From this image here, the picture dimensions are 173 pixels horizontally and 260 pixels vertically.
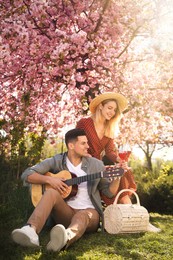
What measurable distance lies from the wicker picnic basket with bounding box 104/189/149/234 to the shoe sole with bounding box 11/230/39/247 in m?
1.42

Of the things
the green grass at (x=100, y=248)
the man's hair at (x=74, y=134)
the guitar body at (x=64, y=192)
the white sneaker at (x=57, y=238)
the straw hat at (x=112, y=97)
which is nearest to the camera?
the green grass at (x=100, y=248)

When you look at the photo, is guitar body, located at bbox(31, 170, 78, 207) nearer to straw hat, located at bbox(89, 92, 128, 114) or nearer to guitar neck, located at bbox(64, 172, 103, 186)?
guitar neck, located at bbox(64, 172, 103, 186)

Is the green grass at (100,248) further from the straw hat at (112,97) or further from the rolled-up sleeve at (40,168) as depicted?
the straw hat at (112,97)

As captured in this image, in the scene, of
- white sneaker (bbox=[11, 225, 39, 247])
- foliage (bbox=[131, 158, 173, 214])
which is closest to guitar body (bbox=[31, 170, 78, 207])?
white sneaker (bbox=[11, 225, 39, 247])

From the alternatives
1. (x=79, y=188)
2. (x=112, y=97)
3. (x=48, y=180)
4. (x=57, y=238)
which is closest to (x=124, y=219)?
(x=79, y=188)

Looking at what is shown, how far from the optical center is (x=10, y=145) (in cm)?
1165

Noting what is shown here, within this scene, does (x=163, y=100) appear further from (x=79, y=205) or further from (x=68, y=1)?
(x=79, y=205)

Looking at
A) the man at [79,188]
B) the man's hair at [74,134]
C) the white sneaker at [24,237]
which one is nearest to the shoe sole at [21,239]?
the white sneaker at [24,237]

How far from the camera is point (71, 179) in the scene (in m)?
5.34

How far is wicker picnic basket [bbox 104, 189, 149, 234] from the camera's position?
226 inches

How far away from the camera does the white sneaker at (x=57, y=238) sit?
4.50 m

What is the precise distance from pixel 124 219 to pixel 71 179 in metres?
0.86

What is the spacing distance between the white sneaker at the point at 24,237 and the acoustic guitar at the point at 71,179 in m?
0.88

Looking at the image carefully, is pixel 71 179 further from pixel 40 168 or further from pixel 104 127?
pixel 104 127
